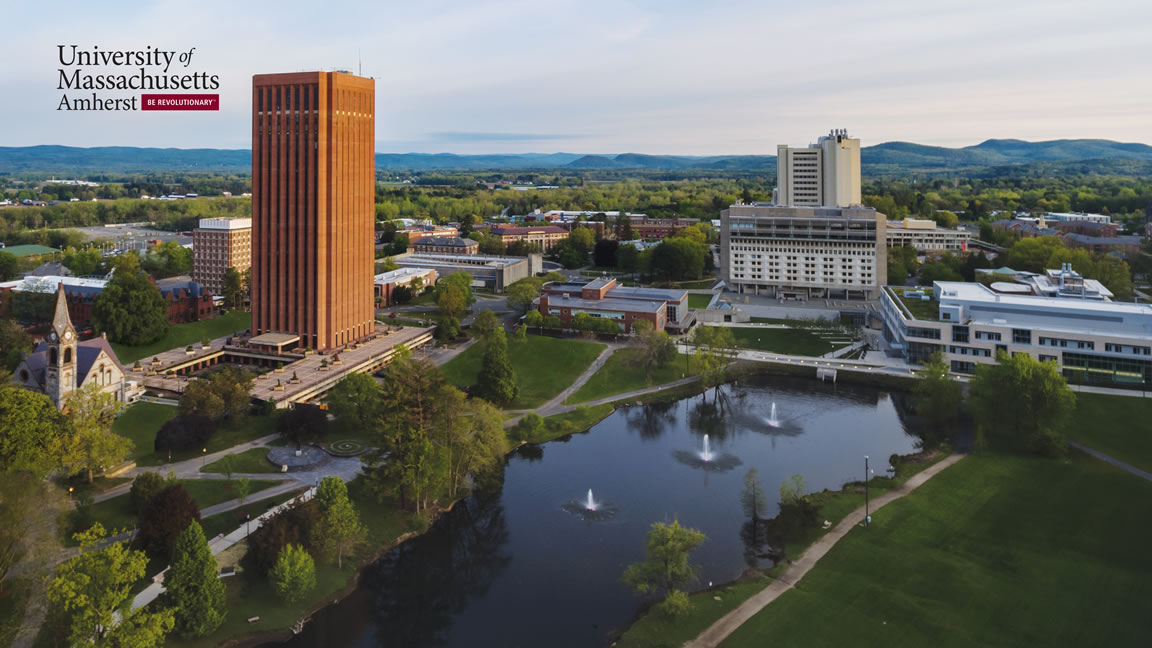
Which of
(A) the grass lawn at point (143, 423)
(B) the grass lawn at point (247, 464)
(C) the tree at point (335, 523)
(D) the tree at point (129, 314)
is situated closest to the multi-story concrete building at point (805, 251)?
(D) the tree at point (129, 314)

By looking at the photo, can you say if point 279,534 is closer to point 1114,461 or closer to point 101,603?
point 101,603

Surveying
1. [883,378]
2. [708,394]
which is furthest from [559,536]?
[883,378]

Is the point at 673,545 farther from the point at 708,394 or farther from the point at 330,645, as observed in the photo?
the point at 708,394

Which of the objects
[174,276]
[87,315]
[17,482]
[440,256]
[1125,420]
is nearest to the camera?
[17,482]

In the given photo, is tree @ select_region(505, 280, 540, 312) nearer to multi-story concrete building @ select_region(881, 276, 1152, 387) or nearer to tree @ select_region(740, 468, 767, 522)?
multi-story concrete building @ select_region(881, 276, 1152, 387)

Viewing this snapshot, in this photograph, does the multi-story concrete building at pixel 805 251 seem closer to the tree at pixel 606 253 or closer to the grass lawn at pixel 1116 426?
the tree at pixel 606 253

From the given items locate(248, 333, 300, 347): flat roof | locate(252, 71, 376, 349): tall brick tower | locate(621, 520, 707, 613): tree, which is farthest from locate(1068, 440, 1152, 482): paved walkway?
locate(248, 333, 300, 347): flat roof
